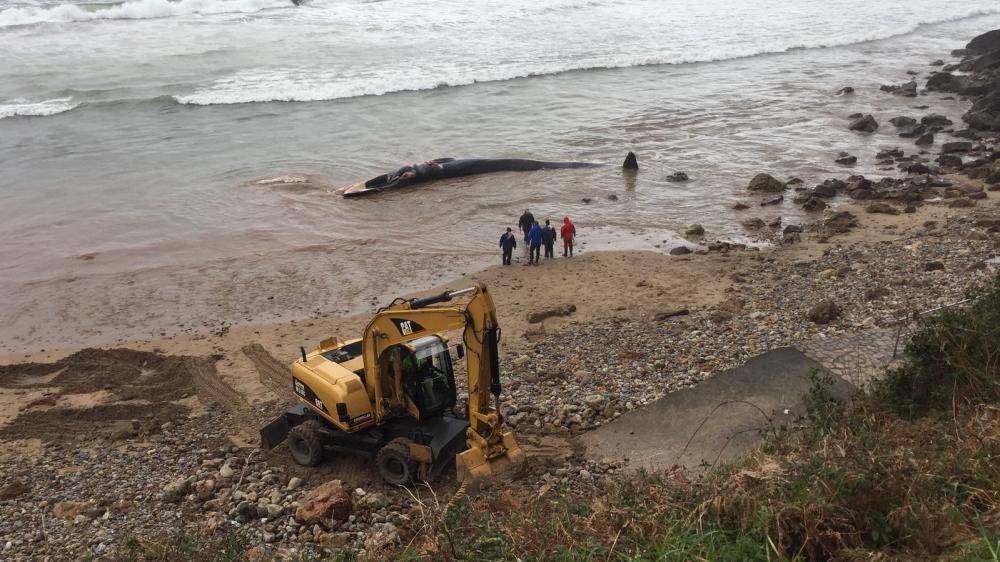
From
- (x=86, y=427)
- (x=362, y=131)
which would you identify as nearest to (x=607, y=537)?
(x=86, y=427)

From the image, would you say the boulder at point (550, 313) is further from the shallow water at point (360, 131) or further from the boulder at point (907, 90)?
the boulder at point (907, 90)

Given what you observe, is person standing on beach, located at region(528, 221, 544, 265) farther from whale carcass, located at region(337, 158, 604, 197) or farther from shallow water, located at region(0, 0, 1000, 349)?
whale carcass, located at region(337, 158, 604, 197)

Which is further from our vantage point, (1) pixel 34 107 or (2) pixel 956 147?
(1) pixel 34 107

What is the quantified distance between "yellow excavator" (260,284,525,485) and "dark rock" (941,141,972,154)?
2220 cm

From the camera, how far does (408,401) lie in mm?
10477

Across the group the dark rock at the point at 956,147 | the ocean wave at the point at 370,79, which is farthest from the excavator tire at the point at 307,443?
the ocean wave at the point at 370,79

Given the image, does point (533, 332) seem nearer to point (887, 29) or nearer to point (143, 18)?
point (143, 18)

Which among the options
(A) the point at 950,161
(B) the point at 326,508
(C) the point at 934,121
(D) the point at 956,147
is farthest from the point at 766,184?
(B) the point at 326,508

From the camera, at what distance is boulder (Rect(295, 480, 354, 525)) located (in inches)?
368

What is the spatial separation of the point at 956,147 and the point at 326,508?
24914 millimetres

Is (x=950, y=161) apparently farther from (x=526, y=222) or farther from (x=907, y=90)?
(x=526, y=222)

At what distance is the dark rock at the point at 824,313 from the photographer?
44.0ft

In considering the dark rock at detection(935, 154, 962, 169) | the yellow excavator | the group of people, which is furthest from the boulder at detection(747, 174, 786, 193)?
the yellow excavator

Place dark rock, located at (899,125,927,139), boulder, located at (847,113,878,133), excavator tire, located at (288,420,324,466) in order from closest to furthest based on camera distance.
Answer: excavator tire, located at (288,420,324,466) < dark rock, located at (899,125,927,139) < boulder, located at (847,113,878,133)
